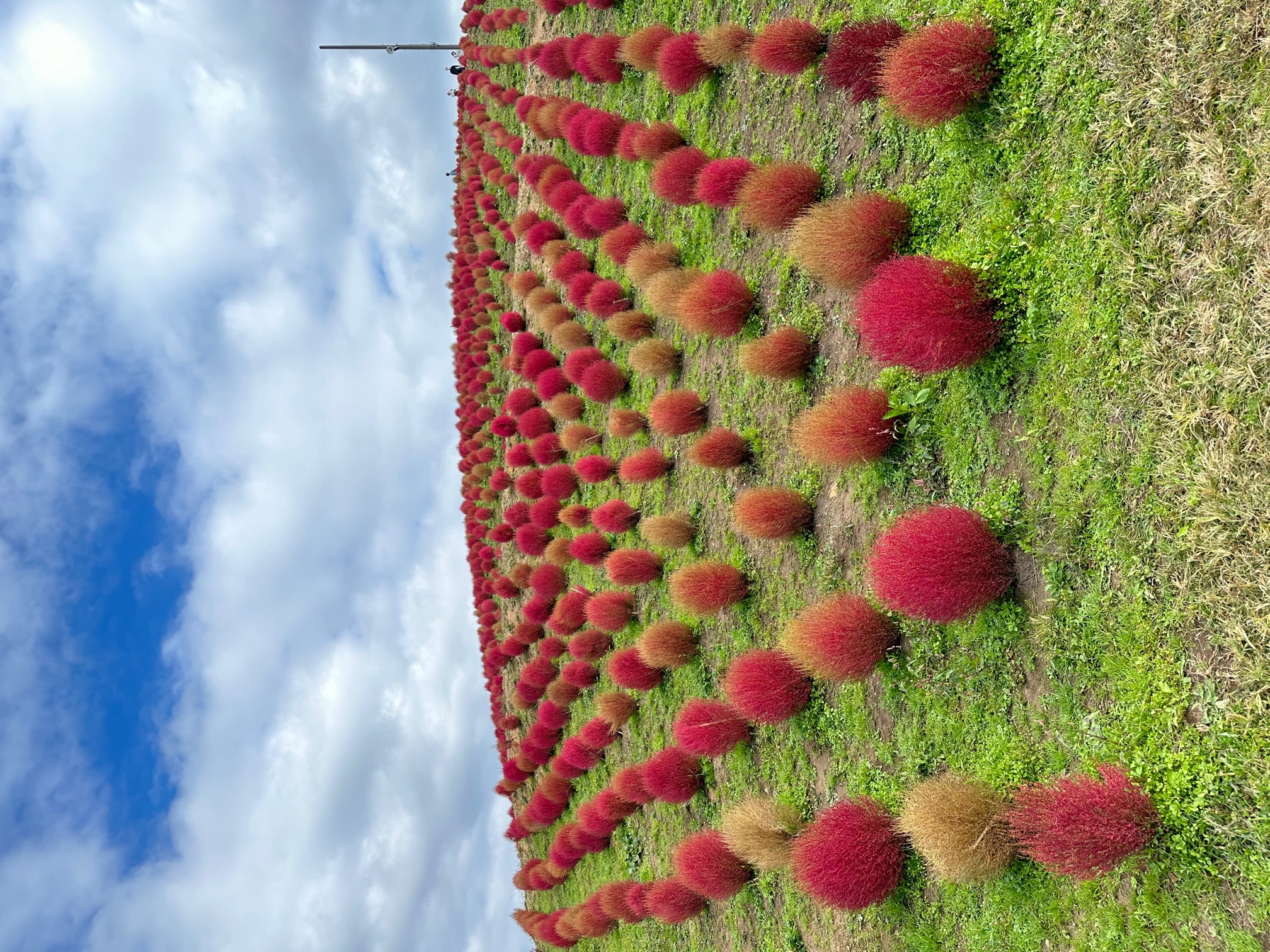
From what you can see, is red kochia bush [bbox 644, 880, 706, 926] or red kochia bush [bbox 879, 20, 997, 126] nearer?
red kochia bush [bbox 879, 20, 997, 126]

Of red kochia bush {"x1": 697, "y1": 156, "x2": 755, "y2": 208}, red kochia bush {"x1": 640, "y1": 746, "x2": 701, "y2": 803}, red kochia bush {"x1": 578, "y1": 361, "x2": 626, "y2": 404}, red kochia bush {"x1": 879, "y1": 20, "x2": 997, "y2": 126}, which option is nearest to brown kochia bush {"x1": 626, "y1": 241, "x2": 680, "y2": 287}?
red kochia bush {"x1": 697, "y1": 156, "x2": 755, "y2": 208}

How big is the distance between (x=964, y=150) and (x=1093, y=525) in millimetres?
2647

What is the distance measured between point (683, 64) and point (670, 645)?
20.9 feet

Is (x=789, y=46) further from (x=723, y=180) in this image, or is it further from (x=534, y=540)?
(x=534, y=540)

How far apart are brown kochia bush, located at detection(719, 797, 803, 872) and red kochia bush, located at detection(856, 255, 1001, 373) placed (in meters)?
3.90

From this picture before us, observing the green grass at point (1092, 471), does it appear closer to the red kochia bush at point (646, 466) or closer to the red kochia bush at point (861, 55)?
the red kochia bush at point (861, 55)

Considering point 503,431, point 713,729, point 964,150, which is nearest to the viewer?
point 964,150

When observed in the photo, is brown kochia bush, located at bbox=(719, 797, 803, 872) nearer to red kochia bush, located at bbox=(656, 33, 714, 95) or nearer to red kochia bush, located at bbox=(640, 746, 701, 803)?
red kochia bush, located at bbox=(640, 746, 701, 803)

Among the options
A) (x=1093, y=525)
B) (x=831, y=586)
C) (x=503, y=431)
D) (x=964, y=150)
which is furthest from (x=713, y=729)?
(x=503, y=431)

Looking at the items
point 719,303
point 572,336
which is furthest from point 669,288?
point 572,336

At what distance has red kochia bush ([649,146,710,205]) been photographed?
8062 mm

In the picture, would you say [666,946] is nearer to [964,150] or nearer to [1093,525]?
[1093,525]

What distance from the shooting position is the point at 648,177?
31.0ft

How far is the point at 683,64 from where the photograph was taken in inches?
322
